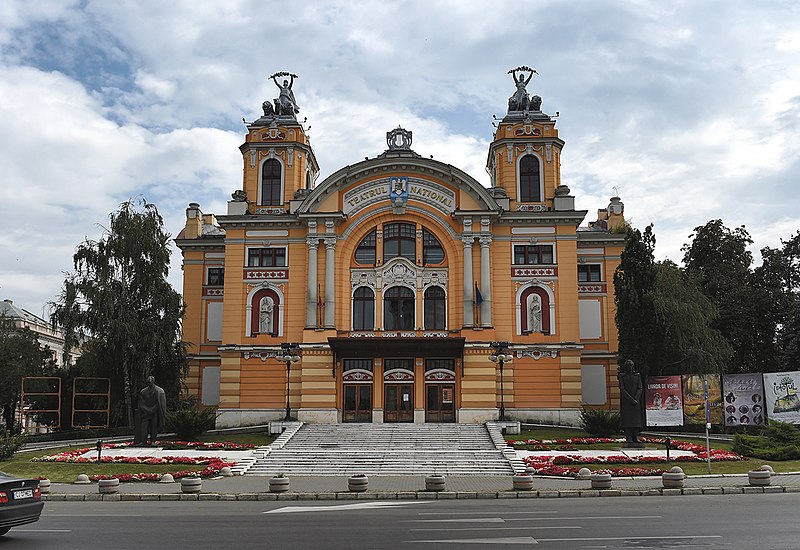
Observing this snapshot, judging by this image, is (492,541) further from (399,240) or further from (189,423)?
(399,240)

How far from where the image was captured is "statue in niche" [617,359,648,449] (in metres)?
36.2

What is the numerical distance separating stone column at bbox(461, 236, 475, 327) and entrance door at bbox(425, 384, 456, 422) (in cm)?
408

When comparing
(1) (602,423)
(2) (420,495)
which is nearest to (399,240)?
(1) (602,423)

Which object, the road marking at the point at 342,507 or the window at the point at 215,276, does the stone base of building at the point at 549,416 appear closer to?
the window at the point at 215,276

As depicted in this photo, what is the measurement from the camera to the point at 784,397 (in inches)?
1519

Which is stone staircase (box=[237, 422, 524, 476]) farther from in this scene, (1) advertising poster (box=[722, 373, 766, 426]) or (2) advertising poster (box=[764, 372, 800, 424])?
(2) advertising poster (box=[764, 372, 800, 424])

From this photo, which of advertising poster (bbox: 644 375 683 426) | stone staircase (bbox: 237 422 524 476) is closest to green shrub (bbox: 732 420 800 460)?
advertising poster (bbox: 644 375 683 426)

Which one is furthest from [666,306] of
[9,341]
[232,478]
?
[9,341]

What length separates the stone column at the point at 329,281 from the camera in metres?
49.2

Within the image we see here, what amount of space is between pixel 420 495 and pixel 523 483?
3244mm

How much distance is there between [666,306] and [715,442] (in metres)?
12.1

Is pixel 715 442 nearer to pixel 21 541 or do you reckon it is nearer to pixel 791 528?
pixel 791 528

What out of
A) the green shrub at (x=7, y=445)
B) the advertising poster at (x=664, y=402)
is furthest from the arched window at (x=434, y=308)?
the green shrub at (x=7, y=445)

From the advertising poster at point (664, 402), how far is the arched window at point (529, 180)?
16.1 metres
